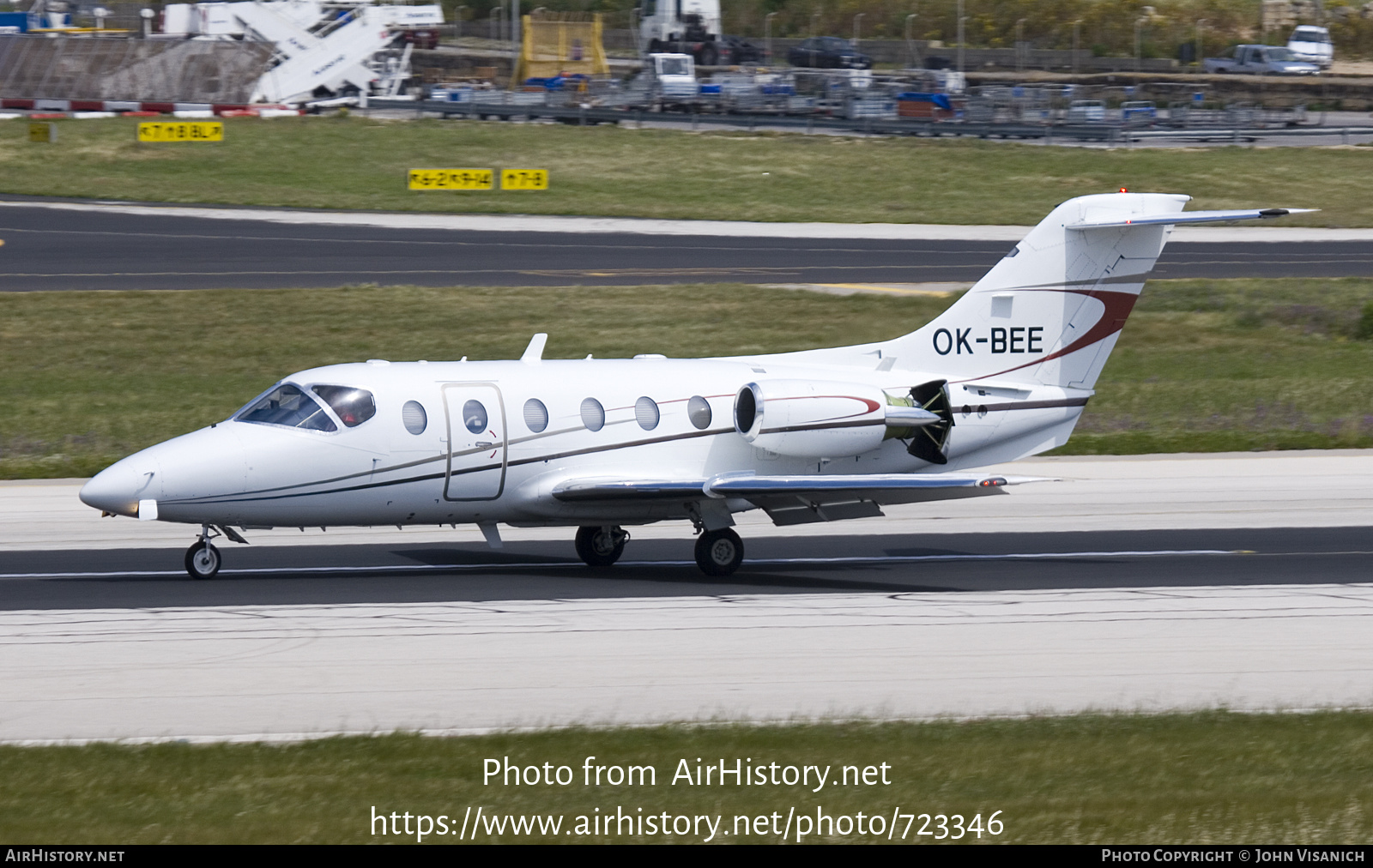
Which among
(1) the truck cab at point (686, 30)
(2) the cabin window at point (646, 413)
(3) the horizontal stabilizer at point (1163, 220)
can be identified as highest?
(1) the truck cab at point (686, 30)

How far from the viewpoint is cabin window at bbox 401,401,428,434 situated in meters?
19.0

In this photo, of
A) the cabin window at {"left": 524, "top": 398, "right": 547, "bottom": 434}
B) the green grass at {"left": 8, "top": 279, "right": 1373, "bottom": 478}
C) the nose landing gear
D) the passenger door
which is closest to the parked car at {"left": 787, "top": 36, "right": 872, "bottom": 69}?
the green grass at {"left": 8, "top": 279, "right": 1373, "bottom": 478}

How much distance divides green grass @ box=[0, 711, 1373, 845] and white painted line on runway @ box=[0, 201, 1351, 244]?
139 feet

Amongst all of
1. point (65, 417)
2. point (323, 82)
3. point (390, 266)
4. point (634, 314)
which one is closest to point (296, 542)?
point (65, 417)

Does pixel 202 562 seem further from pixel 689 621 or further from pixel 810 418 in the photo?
pixel 810 418

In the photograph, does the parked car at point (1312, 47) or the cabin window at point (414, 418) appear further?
the parked car at point (1312, 47)

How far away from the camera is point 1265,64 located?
366 feet

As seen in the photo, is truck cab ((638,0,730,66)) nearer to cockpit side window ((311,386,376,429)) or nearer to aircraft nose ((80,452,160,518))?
cockpit side window ((311,386,376,429))

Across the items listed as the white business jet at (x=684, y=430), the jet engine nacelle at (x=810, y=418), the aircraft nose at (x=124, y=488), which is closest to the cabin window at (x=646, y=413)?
the white business jet at (x=684, y=430)

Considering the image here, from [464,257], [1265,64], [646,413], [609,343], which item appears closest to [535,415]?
[646,413]

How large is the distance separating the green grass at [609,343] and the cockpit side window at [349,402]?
11.0 meters

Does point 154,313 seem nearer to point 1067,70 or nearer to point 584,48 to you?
point 584,48

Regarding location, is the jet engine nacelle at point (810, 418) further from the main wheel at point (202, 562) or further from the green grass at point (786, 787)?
the green grass at point (786, 787)

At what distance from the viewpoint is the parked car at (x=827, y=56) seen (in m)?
112
